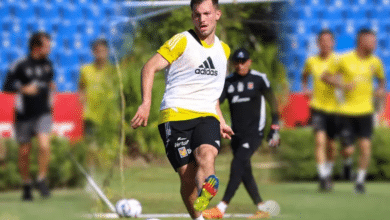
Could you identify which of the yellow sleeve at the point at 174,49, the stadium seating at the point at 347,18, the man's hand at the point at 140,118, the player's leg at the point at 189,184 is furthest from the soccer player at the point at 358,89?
the stadium seating at the point at 347,18

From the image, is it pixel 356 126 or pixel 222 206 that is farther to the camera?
pixel 356 126

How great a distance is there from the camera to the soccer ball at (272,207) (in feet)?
17.5

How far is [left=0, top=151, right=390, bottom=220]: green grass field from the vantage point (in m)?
5.13

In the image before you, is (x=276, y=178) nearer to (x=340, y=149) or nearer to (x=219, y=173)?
(x=219, y=173)

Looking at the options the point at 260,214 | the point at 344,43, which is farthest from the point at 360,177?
the point at 344,43

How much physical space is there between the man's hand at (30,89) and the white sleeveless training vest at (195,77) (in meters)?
5.02

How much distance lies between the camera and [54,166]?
9.67m

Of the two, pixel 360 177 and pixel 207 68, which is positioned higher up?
pixel 207 68

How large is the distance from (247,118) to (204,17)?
146 centimetres

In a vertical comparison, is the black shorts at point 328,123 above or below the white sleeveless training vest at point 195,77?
below

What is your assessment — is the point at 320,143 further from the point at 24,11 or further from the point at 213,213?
the point at 24,11

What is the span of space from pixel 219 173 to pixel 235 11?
1.16 m

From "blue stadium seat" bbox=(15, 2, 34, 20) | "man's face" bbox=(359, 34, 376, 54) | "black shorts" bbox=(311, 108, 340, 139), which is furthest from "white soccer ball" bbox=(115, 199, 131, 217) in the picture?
"blue stadium seat" bbox=(15, 2, 34, 20)

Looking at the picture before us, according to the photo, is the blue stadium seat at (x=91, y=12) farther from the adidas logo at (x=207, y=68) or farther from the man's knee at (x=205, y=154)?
the man's knee at (x=205, y=154)
